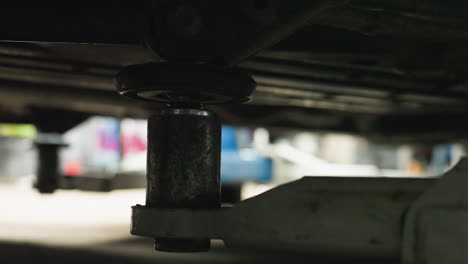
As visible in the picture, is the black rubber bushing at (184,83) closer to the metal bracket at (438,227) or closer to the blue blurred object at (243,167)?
the metal bracket at (438,227)

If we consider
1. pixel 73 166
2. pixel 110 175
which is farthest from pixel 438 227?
pixel 73 166

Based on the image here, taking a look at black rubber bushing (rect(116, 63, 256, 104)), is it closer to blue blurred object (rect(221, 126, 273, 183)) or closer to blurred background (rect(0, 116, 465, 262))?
blurred background (rect(0, 116, 465, 262))

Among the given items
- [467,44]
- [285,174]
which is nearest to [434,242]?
[467,44]

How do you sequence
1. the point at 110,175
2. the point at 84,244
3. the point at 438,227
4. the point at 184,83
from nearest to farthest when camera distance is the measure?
the point at 438,227 < the point at 184,83 < the point at 84,244 < the point at 110,175

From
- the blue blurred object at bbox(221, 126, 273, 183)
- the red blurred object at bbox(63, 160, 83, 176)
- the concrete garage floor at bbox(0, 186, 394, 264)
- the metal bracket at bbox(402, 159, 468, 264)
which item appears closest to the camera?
the metal bracket at bbox(402, 159, 468, 264)

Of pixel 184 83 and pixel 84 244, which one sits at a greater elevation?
pixel 184 83

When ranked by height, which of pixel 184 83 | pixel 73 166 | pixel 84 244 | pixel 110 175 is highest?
pixel 73 166

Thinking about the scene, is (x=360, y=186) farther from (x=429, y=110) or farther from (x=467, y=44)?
(x=429, y=110)

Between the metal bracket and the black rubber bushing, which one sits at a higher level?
the black rubber bushing

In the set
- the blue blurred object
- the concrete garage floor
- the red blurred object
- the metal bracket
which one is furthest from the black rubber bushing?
the red blurred object

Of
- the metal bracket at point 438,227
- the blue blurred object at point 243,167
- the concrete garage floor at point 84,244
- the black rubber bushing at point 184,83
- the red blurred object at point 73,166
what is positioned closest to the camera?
the metal bracket at point 438,227

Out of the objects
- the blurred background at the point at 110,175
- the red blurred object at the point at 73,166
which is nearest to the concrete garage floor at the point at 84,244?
the blurred background at the point at 110,175

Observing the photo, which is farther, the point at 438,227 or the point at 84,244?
the point at 84,244

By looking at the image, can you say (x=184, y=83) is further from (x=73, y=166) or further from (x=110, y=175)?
(x=73, y=166)
